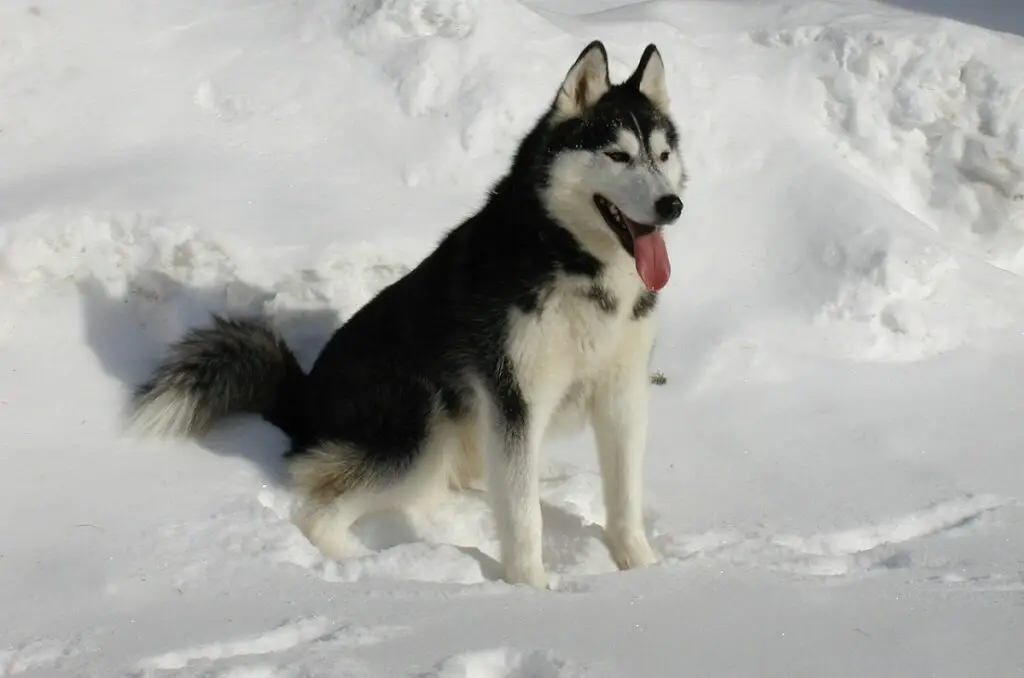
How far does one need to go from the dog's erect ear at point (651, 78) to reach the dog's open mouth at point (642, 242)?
0.60m

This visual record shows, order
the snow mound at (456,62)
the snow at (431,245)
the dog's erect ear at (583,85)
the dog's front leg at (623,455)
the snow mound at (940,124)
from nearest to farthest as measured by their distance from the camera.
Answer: the snow at (431,245), the dog's erect ear at (583,85), the dog's front leg at (623,455), the snow mound at (456,62), the snow mound at (940,124)

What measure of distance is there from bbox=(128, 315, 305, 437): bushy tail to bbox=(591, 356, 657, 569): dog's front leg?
139cm

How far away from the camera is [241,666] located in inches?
100

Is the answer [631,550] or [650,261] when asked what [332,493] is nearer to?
[631,550]

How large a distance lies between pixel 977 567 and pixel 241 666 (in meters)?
2.28

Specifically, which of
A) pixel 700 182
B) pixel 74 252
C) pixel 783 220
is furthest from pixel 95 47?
pixel 783 220

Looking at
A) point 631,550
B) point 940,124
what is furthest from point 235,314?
point 940,124

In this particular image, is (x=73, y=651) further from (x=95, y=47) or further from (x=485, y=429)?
(x=95, y=47)

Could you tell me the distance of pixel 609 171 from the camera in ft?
11.6

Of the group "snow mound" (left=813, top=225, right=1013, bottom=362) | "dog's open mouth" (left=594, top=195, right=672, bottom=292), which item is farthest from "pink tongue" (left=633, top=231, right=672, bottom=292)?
"snow mound" (left=813, top=225, right=1013, bottom=362)

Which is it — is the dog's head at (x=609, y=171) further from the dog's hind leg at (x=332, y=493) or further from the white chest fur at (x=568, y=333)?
the dog's hind leg at (x=332, y=493)

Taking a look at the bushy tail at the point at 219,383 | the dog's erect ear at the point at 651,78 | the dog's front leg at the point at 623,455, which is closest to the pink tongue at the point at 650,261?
the dog's front leg at the point at 623,455

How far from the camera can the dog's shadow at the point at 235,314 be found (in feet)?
13.6

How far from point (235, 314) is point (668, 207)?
7.79 feet
